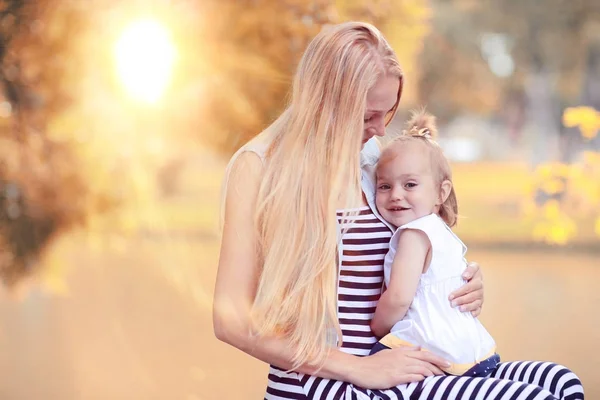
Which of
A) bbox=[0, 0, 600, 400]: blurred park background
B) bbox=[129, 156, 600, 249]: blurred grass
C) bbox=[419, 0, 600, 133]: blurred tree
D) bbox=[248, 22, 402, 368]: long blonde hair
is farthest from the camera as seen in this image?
bbox=[129, 156, 600, 249]: blurred grass

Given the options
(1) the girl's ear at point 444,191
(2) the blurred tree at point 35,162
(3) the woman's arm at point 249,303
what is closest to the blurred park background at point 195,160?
(2) the blurred tree at point 35,162

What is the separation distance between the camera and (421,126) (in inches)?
61.4

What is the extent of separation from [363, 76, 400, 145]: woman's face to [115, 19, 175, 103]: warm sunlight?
2180mm

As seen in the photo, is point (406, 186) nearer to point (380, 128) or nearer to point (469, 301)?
point (380, 128)

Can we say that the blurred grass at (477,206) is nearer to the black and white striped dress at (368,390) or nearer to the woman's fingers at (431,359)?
the black and white striped dress at (368,390)

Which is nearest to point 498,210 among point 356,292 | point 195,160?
point 195,160

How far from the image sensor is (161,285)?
6.68m

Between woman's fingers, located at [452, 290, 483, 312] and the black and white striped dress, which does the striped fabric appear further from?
woman's fingers, located at [452, 290, 483, 312]

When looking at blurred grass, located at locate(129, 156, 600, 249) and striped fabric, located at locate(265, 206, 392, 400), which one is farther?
blurred grass, located at locate(129, 156, 600, 249)

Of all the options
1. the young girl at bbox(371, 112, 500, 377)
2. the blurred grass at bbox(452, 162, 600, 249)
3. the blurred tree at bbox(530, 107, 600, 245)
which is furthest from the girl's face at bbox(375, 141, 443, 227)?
the blurred grass at bbox(452, 162, 600, 249)

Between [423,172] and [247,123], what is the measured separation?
1620mm

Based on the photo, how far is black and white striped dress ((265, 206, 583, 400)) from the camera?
3.91 ft

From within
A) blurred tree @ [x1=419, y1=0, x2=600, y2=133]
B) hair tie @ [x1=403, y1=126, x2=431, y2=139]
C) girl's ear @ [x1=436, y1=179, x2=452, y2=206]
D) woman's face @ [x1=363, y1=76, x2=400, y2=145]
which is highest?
blurred tree @ [x1=419, y1=0, x2=600, y2=133]

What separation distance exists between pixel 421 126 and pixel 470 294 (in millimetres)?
370
